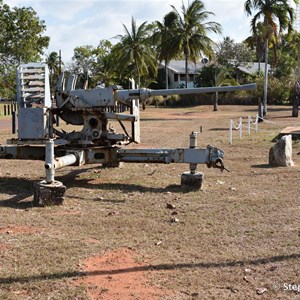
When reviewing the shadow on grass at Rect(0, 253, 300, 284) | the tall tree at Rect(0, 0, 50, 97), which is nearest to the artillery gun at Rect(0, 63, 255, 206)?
the shadow on grass at Rect(0, 253, 300, 284)

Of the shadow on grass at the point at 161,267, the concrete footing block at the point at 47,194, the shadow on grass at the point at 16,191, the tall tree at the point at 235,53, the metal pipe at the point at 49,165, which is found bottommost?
the shadow on grass at the point at 161,267

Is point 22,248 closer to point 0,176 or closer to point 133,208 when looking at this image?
point 133,208

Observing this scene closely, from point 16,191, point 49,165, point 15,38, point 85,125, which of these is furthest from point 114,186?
point 15,38

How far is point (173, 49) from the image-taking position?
44250mm

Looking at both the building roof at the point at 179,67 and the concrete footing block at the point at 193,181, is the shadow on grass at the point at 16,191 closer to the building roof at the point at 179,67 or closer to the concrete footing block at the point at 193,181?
the concrete footing block at the point at 193,181

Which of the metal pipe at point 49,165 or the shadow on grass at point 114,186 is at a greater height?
the metal pipe at point 49,165

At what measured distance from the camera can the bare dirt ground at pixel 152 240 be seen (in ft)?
13.6

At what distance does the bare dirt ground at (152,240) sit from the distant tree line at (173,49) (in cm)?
258

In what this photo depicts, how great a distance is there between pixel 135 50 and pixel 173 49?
5456 millimetres

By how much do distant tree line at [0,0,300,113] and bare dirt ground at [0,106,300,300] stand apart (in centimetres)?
258

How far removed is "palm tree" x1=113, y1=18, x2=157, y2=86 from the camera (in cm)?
4791

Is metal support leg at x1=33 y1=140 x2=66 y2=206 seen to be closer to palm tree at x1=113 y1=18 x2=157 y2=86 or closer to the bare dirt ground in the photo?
the bare dirt ground

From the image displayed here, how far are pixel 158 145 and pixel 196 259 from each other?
1043cm

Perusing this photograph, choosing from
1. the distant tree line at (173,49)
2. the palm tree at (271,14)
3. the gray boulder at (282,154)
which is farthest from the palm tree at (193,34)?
the gray boulder at (282,154)
